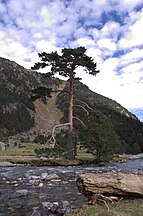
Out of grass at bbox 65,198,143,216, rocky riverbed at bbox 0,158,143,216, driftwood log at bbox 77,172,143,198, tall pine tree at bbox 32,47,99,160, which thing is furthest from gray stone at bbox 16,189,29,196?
tall pine tree at bbox 32,47,99,160

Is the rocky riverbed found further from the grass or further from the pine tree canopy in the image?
the pine tree canopy

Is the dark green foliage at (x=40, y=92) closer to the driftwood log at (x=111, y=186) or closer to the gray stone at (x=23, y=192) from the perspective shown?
the gray stone at (x=23, y=192)

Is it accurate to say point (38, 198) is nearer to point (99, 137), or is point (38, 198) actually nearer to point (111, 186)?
point (111, 186)

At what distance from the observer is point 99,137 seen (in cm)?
4822

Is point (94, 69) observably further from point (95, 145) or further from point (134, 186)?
point (134, 186)

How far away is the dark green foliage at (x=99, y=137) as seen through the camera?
47375 mm

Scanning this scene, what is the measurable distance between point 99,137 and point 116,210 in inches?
1482

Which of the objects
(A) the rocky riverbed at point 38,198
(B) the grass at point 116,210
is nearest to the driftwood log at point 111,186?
(B) the grass at point 116,210

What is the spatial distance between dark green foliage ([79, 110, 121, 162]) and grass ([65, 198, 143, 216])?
3514 cm

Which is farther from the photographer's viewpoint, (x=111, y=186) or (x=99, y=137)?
(x=99, y=137)

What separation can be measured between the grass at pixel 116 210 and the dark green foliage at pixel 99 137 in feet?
115

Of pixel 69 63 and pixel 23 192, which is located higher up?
pixel 69 63

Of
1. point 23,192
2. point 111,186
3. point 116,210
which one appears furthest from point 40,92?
point 116,210

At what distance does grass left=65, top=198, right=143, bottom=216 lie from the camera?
10125mm
